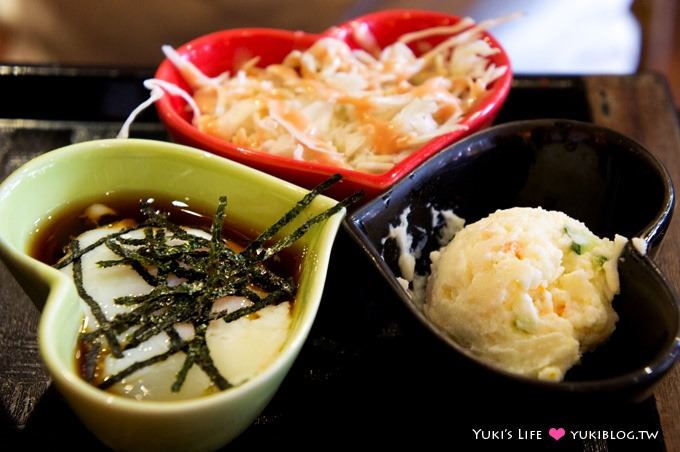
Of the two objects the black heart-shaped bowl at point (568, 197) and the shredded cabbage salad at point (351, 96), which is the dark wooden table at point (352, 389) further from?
the shredded cabbage salad at point (351, 96)

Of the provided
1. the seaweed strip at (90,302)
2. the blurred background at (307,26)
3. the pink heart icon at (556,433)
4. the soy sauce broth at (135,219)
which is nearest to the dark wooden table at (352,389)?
the pink heart icon at (556,433)

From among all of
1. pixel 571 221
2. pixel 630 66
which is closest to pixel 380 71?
pixel 571 221

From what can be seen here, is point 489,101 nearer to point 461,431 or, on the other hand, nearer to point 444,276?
point 444,276

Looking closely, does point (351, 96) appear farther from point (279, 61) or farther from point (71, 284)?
point (71, 284)

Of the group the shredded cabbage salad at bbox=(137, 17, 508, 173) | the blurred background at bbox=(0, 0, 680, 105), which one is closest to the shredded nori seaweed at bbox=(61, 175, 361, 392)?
the shredded cabbage salad at bbox=(137, 17, 508, 173)

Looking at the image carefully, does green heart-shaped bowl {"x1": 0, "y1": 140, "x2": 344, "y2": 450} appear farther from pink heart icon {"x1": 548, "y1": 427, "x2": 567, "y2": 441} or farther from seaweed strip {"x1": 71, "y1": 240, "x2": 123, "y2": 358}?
pink heart icon {"x1": 548, "y1": 427, "x2": 567, "y2": 441}

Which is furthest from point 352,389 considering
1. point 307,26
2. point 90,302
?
point 307,26

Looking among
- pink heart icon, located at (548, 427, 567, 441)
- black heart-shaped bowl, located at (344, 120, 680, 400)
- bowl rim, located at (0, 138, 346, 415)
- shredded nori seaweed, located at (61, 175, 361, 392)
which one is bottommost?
pink heart icon, located at (548, 427, 567, 441)

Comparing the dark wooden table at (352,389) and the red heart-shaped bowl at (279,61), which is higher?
the red heart-shaped bowl at (279,61)
